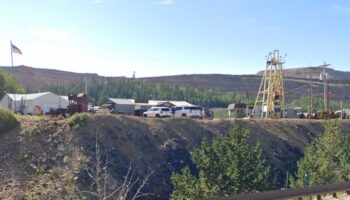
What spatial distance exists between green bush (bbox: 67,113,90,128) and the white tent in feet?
71.2

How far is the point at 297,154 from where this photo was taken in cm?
4738

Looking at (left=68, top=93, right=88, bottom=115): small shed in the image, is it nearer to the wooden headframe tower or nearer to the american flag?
the american flag

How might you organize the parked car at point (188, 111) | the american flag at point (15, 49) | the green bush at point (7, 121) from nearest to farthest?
the green bush at point (7, 121) → the american flag at point (15, 49) → the parked car at point (188, 111)

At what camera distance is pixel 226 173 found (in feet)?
82.2

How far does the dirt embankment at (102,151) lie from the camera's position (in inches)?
1253

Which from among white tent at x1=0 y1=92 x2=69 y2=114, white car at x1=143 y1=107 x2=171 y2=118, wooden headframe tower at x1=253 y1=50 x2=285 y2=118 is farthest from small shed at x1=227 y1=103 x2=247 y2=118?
white tent at x1=0 y1=92 x2=69 y2=114

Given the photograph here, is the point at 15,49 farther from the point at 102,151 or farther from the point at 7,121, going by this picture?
the point at 102,151

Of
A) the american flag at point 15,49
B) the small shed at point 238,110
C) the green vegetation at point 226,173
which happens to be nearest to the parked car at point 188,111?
the small shed at point 238,110

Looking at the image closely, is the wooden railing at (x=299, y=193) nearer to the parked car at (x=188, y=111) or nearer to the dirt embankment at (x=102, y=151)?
the dirt embankment at (x=102, y=151)

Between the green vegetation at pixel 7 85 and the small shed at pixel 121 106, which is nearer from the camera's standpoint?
the small shed at pixel 121 106

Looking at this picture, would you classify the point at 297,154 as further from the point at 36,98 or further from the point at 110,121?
the point at 36,98

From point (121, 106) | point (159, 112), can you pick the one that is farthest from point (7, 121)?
point (121, 106)

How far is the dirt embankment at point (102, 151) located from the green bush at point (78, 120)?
0.41m

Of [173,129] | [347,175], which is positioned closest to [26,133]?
[173,129]
